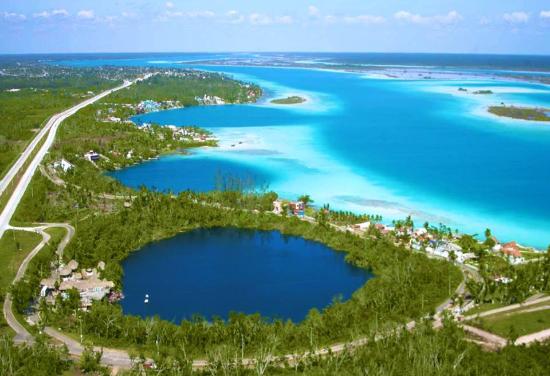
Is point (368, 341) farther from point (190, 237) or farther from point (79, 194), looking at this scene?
point (79, 194)

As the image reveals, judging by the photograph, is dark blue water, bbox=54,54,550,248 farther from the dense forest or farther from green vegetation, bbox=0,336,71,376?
green vegetation, bbox=0,336,71,376

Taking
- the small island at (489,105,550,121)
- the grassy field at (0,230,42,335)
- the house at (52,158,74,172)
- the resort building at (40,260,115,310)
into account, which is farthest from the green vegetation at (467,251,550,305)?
the small island at (489,105,550,121)

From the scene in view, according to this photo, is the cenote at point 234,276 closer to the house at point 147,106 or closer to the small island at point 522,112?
the house at point 147,106

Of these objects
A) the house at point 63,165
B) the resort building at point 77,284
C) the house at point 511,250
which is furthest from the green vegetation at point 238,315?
the house at point 63,165

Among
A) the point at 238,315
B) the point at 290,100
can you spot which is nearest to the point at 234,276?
the point at 238,315

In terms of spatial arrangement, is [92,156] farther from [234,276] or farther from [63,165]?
[234,276]

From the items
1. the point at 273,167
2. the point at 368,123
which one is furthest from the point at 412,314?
the point at 368,123
